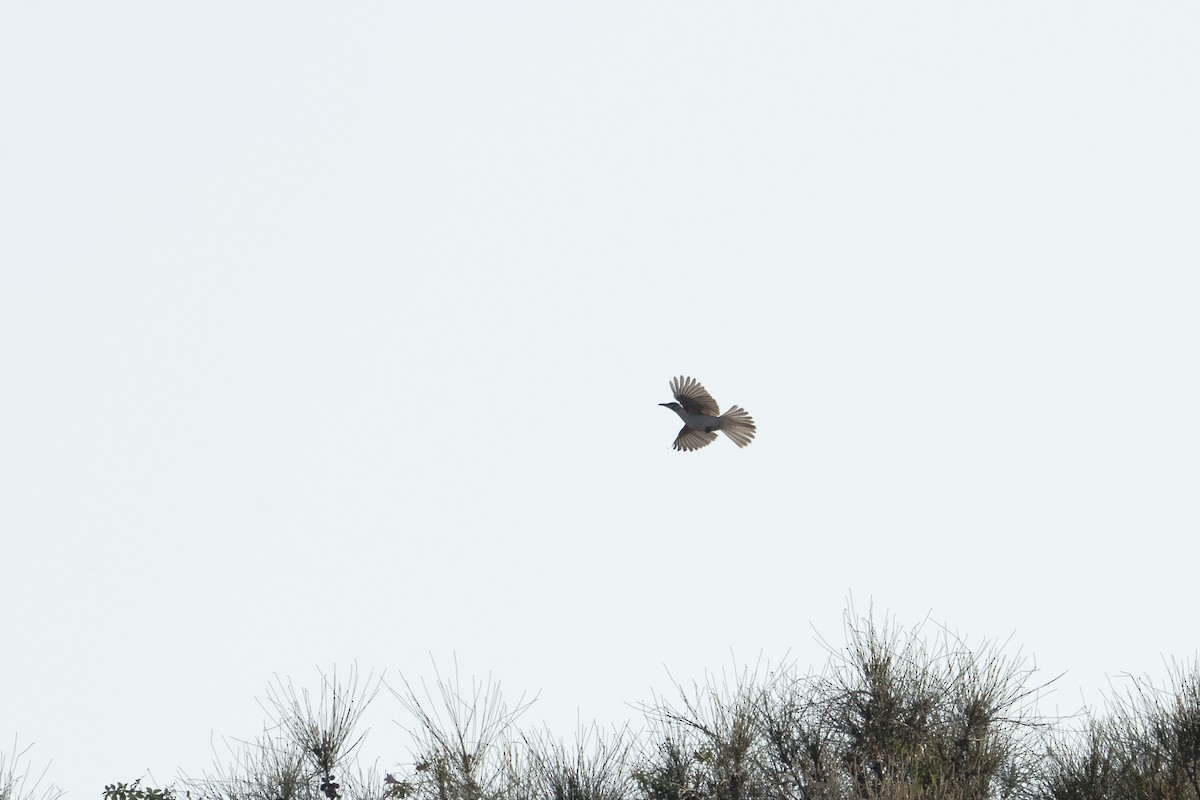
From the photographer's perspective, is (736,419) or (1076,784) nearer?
(1076,784)

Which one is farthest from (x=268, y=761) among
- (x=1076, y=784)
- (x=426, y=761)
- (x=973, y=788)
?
(x=1076, y=784)

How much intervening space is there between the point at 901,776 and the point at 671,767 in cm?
587

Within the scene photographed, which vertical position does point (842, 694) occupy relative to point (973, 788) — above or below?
above

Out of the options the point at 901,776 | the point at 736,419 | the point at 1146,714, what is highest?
the point at 736,419

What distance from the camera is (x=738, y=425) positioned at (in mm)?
30094

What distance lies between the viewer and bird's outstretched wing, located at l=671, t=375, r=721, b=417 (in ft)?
98.0

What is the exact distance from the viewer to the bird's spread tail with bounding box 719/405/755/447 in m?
29.9

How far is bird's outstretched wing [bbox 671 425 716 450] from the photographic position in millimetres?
30500

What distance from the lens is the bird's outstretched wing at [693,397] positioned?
29859 mm

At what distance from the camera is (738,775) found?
2689cm

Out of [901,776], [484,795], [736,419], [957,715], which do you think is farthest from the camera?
[736,419]

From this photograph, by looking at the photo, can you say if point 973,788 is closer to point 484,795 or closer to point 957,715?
point 957,715

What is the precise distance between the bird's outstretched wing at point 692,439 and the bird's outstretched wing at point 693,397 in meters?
0.47

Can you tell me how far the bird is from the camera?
2991 centimetres
